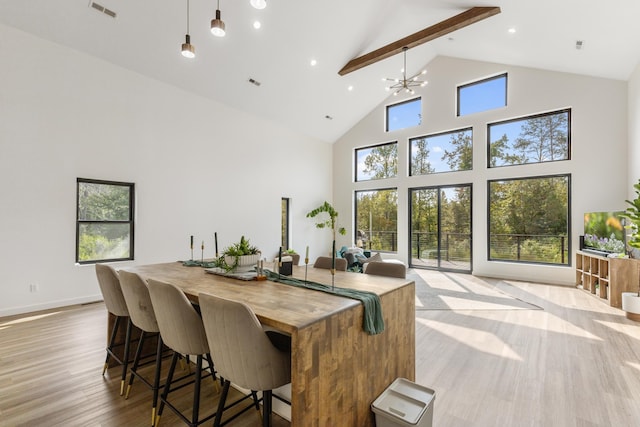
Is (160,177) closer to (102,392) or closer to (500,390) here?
(102,392)

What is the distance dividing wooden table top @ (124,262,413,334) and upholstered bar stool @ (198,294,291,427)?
0.11 metres

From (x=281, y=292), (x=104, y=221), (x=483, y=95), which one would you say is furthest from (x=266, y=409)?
(x=483, y=95)

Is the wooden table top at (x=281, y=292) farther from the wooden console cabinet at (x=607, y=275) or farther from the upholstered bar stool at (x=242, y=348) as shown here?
the wooden console cabinet at (x=607, y=275)

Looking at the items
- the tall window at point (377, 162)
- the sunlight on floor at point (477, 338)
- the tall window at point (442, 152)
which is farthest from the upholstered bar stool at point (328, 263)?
the tall window at point (377, 162)

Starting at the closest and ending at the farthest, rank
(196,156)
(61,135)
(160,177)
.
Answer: (61,135) < (160,177) < (196,156)

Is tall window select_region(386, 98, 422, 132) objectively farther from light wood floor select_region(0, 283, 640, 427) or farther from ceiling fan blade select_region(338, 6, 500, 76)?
light wood floor select_region(0, 283, 640, 427)

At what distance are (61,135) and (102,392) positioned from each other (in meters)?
4.06

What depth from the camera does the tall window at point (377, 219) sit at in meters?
8.59

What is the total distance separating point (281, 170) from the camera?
802 cm

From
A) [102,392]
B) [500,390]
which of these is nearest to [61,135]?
[102,392]

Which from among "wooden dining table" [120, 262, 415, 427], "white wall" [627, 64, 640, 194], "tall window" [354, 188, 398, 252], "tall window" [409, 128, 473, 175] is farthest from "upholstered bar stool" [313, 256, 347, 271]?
"tall window" [354, 188, 398, 252]

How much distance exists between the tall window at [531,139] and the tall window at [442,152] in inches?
20.7

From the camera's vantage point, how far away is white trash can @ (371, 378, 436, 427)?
1.65 m

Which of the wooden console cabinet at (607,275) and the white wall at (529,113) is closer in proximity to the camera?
the wooden console cabinet at (607,275)
